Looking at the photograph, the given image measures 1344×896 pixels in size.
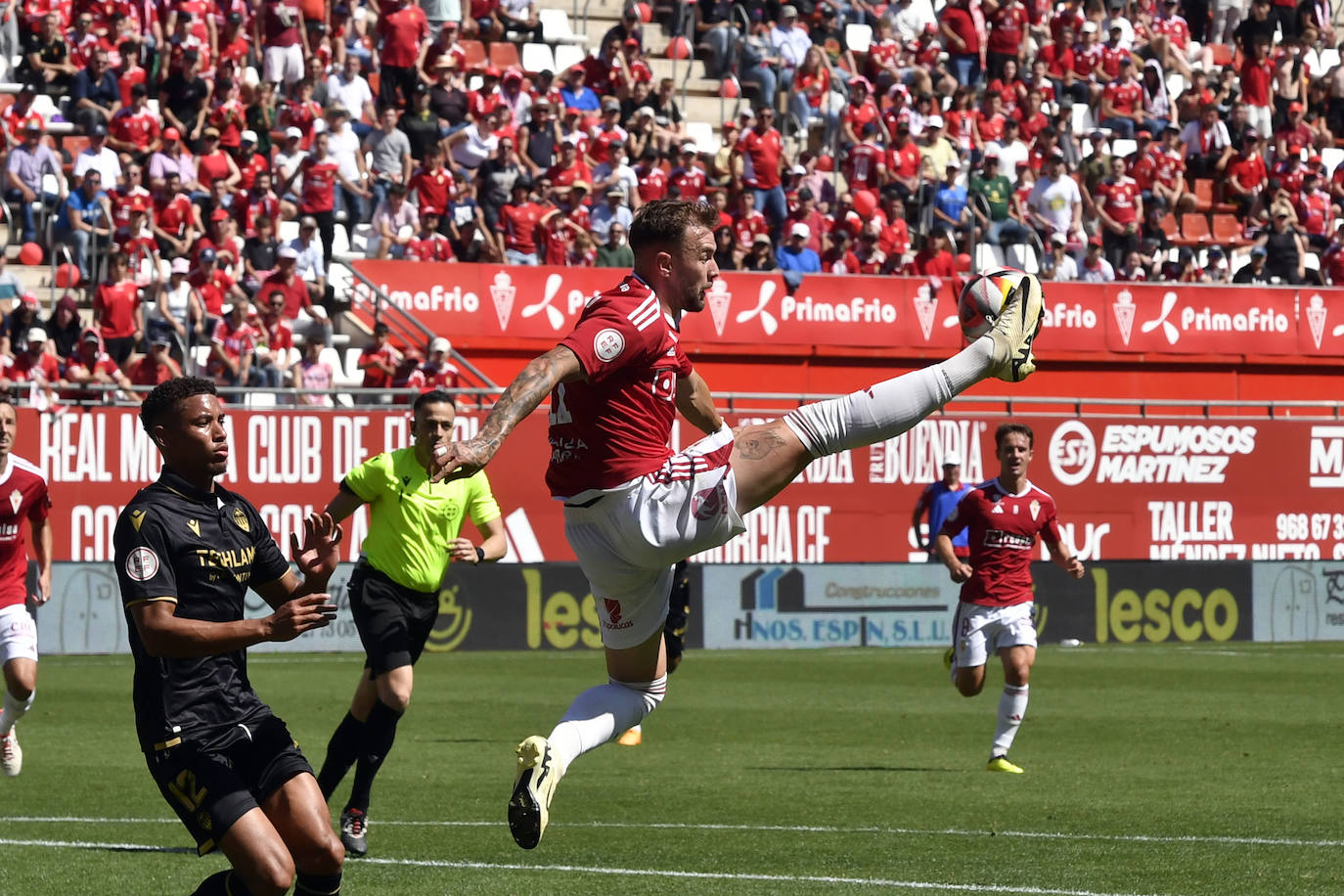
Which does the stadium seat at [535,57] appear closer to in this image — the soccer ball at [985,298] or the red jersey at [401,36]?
the red jersey at [401,36]

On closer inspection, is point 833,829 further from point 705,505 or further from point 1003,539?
point 705,505

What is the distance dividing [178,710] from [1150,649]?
66.0 ft

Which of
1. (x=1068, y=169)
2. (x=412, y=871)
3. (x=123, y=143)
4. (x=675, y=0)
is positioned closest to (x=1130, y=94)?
(x=1068, y=169)

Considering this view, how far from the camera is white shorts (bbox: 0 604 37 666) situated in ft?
41.5

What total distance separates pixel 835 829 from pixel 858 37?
2399 cm

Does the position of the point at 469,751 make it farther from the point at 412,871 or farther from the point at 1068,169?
the point at 1068,169

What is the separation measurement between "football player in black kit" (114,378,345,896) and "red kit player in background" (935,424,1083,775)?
774 centimetres

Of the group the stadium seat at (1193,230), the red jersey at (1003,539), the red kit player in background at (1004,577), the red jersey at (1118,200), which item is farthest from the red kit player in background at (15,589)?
the stadium seat at (1193,230)

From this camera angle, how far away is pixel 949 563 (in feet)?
46.7

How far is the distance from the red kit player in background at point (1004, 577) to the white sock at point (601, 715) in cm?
645

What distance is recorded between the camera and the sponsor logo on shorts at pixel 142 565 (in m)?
6.77

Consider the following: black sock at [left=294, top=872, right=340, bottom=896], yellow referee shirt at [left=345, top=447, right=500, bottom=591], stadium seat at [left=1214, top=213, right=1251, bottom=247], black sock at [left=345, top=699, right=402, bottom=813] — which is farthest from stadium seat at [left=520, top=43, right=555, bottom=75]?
black sock at [left=294, top=872, right=340, bottom=896]

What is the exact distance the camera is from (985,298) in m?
8.20

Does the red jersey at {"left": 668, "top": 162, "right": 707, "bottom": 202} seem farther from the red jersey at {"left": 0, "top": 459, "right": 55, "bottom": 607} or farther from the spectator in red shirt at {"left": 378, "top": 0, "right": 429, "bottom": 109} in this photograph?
the red jersey at {"left": 0, "top": 459, "right": 55, "bottom": 607}
